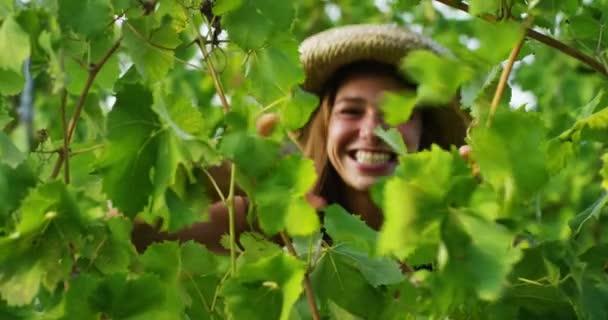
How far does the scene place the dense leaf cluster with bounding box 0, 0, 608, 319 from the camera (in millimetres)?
615

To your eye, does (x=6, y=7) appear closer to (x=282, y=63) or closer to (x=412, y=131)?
(x=282, y=63)

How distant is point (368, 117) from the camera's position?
1.94 metres

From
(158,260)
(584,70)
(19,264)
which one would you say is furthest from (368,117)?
(19,264)

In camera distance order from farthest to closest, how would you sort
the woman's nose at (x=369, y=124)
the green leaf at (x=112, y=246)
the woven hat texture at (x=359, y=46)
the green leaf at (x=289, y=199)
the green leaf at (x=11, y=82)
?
1. the woven hat texture at (x=359, y=46)
2. the woman's nose at (x=369, y=124)
3. the green leaf at (x=11, y=82)
4. the green leaf at (x=112, y=246)
5. the green leaf at (x=289, y=199)

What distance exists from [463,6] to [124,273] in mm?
323

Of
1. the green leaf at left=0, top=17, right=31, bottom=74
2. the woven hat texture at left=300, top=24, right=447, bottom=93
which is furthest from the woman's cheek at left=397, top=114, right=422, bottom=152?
the green leaf at left=0, top=17, right=31, bottom=74

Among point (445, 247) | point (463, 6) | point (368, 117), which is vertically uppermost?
point (463, 6)

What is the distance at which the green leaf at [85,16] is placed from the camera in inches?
34.1

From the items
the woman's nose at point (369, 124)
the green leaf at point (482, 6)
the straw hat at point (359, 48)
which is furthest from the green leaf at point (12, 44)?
the straw hat at point (359, 48)

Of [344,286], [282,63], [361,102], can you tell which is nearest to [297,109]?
[282,63]

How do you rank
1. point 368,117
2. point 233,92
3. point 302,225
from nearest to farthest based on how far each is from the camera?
point 302,225 → point 233,92 → point 368,117

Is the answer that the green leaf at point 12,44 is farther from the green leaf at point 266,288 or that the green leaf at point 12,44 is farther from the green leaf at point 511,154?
the green leaf at point 511,154

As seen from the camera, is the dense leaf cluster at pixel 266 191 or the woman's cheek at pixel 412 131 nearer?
the dense leaf cluster at pixel 266 191

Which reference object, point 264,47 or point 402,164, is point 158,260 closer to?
point 264,47
